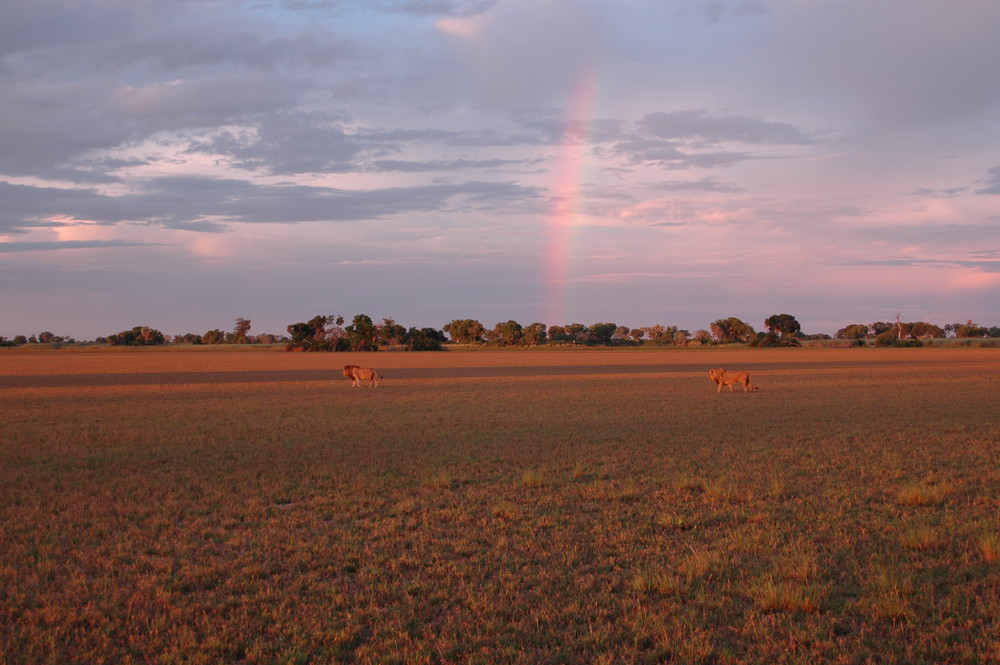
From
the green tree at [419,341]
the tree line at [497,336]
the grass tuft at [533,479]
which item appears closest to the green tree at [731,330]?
the tree line at [497,336]

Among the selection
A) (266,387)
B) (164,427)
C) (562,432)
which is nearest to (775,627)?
(562,432)

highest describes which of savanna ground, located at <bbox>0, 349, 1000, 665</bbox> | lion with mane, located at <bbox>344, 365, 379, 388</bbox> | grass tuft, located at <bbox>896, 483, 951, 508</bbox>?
lion with mane, located at <bbox>344, 365, 379, 388</bbox>

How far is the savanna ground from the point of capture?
5.68m

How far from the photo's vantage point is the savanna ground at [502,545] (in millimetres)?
5684

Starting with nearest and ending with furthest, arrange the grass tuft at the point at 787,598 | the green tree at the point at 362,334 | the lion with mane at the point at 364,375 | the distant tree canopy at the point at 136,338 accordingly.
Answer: the grass tuft at the point at 787,598
the lion with mane at the point at 364,375
the green tree at the point at 362,334
the distant tree canopy at the point at 136,338

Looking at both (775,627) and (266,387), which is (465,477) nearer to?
(775,627)

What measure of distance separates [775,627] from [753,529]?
295cm

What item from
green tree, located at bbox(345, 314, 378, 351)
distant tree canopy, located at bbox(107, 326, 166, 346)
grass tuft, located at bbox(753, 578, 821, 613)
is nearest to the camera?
grass tuft, located at bbox(753, 578, 821, 613)

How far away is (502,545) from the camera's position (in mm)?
8180

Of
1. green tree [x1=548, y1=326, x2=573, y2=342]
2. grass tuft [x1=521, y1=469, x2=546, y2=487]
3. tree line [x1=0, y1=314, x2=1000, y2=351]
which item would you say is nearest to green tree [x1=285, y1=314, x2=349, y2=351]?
tree line [x1=0, y1=314, x2=1000, y2=351]

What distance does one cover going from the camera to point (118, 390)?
32875mm

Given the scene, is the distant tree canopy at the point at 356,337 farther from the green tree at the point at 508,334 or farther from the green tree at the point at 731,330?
the green tree at the point at 731,330

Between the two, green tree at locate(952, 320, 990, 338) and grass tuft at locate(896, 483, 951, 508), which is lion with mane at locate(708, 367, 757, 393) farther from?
green tree at locate(952, 320, 990, 338)

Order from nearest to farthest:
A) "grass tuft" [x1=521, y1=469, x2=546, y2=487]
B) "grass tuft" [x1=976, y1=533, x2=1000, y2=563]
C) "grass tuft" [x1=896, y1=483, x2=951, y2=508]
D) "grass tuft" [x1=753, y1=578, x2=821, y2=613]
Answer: "grass tuft" [x1=753, y1=578, x2=821, y2=613] → "grass tuft" [x1=976, y1=533, x2=1000, y2=563] → "grass tuft" [x1=896, y1=483, x2=951, y2=508] → "grass tuft" [x1=521, y1=469, x2=546, y2=487]
